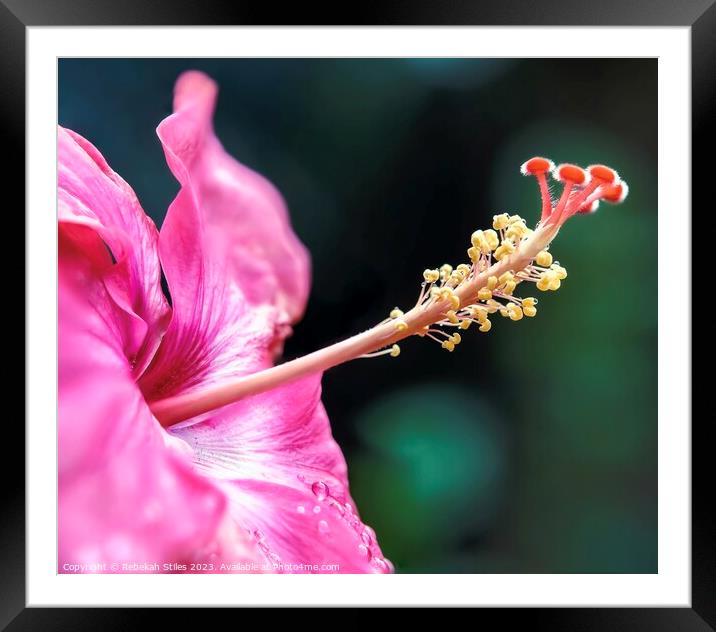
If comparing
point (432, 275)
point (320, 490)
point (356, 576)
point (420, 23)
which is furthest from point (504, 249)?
point (356, 576)

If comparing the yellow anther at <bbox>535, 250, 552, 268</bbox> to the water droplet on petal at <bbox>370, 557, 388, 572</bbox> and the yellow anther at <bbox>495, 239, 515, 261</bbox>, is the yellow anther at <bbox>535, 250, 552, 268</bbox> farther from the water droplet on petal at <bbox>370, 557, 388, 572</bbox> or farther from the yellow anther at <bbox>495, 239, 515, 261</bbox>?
the water droplet on petal at <bbox>370, 557, 388, 572</bbox>

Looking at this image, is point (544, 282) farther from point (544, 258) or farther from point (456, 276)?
point (456, 276)

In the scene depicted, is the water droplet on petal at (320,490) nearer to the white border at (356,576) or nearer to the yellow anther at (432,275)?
the white border at (356,576)

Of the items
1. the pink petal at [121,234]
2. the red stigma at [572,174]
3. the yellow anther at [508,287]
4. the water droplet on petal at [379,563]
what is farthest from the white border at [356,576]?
the yellow anther at [508,287]

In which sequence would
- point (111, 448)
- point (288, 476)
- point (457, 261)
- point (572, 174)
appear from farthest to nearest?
point (457, 261) → point (288, 476) → point (572, 174) → point (111, 448)

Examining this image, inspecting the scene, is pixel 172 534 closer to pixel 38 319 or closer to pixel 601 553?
pixel 38 319

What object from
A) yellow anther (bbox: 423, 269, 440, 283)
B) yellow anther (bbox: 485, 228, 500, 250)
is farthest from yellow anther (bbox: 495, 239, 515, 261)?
yellow anther (bbox: 423, 269, 440, 283)
